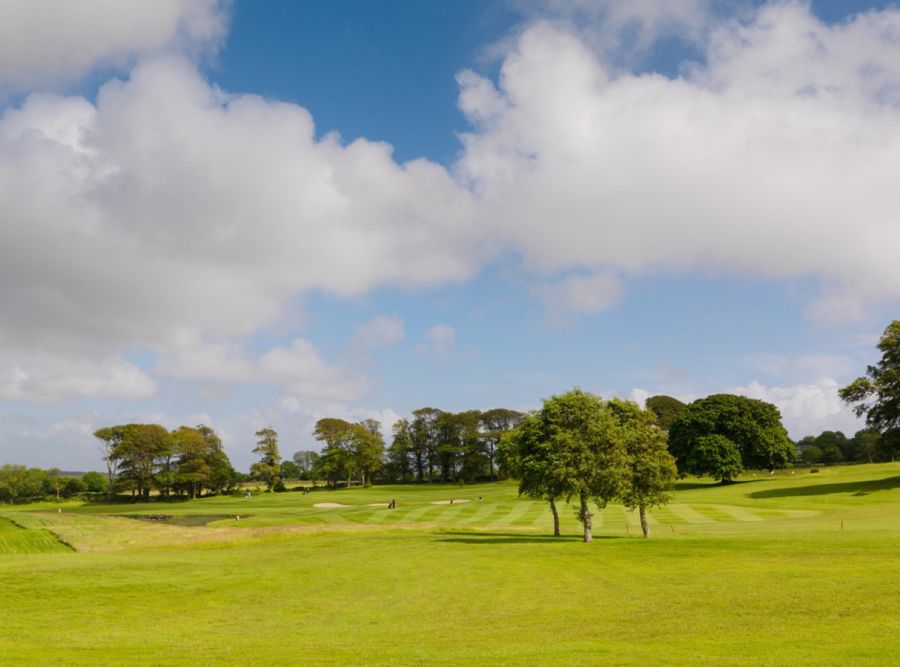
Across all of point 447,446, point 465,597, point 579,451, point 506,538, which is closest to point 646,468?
point 579,451

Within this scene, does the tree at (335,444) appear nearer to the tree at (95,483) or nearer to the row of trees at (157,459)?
the row of trees at (157,459)

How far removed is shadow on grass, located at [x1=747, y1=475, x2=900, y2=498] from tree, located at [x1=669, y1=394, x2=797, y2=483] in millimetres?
20516

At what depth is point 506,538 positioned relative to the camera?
5247cm

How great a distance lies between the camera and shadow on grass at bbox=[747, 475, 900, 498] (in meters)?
74.3

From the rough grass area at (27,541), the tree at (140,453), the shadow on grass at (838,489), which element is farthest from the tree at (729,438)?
the tree at (140,453)

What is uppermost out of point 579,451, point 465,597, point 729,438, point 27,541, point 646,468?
point 579,451

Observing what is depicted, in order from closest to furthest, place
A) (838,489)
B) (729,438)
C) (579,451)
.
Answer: (579,451)
(838,489)
(729,438)

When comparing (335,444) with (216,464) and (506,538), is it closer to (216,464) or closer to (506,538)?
(216,464)

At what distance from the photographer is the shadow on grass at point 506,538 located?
159 ft

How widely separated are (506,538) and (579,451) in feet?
37.5

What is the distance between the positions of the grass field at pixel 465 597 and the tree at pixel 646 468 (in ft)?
16.7

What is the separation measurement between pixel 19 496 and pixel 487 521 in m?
141

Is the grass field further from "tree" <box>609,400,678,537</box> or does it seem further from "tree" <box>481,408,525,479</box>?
"tree" <box>481,408,525,479</box>

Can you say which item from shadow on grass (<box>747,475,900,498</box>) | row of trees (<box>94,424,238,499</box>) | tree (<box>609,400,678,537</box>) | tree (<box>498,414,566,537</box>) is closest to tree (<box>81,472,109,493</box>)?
row of trees (<box>94,424,238,499</box>)
